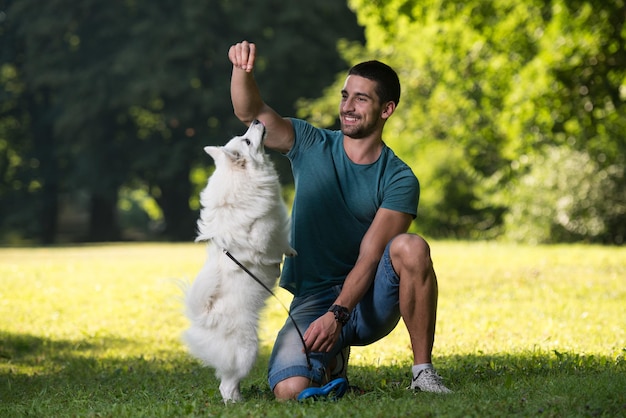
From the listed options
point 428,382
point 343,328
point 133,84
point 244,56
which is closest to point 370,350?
point 343,328

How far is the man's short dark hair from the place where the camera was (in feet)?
16.9

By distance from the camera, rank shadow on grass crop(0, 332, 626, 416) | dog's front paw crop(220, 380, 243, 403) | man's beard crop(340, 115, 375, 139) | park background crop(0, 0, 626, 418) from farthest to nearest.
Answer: park background crop(0, 0, 626, 418)
man's beard crop(340, 115, 375, 139)
dog's front paw crop(220, 380, 243, 403)
shadow on grass crop(0, 332, 626, 416)

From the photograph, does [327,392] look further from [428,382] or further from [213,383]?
[213,383]

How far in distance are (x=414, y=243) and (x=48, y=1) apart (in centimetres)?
3009

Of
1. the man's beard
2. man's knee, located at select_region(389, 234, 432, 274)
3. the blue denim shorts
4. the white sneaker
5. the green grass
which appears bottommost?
the green grass

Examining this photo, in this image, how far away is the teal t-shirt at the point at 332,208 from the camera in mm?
5164

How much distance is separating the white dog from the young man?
0.36 meters

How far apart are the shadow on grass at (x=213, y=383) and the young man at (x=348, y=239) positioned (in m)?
0.34

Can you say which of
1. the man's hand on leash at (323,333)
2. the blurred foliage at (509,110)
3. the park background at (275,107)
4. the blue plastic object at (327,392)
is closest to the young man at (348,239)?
the man's hand on leash at (323,333)

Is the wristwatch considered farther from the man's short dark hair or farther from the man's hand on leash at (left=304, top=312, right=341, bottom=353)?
the man's short dark hair

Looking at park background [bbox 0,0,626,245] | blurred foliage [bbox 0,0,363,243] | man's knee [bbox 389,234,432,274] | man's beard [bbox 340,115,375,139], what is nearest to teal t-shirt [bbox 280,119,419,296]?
man's beard [bbox 340,115,375,139]

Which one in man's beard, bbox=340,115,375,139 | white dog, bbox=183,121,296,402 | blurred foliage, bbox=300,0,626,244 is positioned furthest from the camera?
blurred foliage, bbox=300,0,626,244

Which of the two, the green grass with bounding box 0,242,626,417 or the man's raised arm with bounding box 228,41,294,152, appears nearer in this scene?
the green grass with bounding box 0,242,626,417

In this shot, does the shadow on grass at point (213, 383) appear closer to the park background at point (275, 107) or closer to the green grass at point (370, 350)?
the green grass at point (370, 350)
